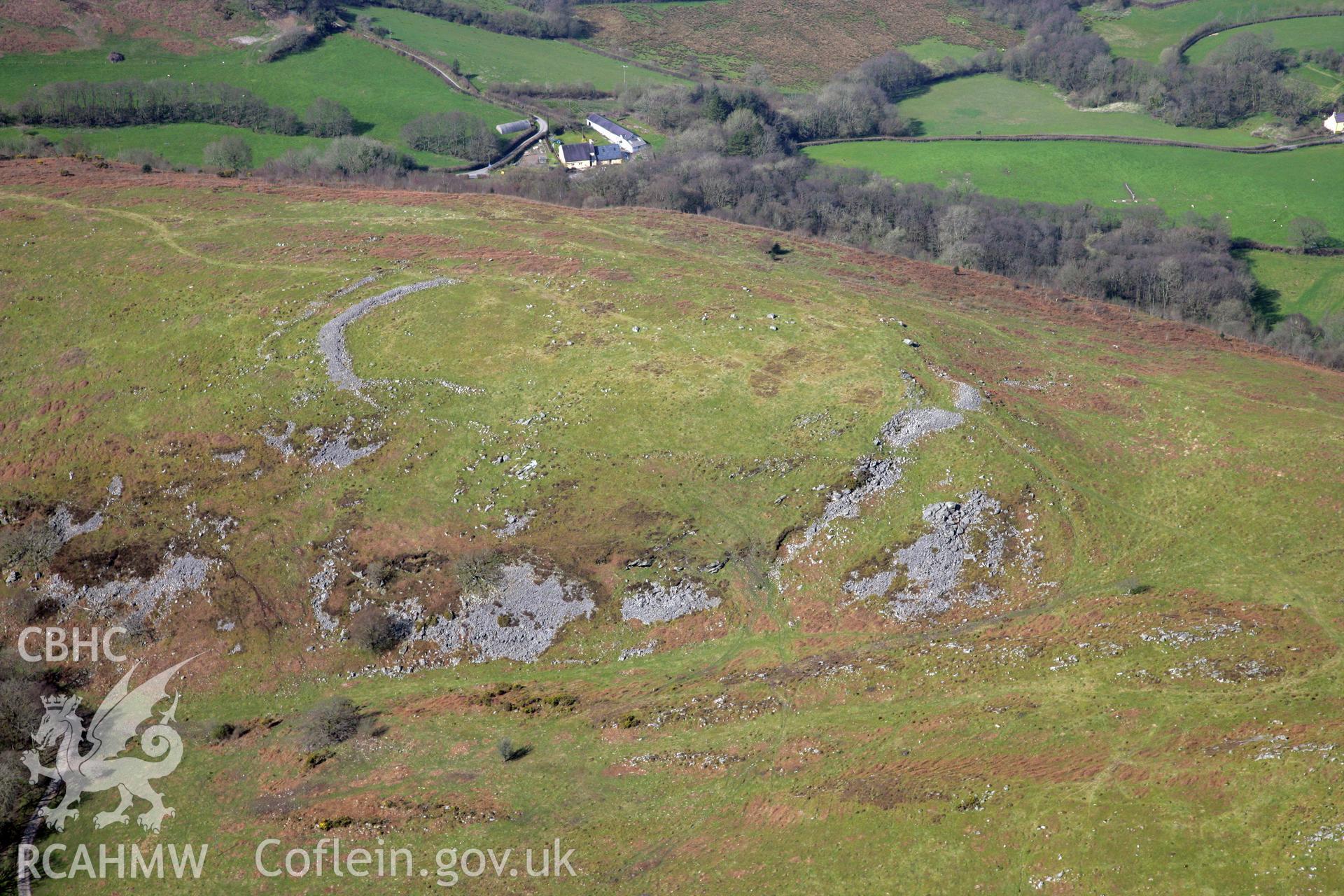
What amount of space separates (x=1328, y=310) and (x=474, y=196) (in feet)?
358

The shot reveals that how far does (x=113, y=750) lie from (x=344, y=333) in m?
42.5

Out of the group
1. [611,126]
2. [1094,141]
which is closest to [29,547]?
[611,126]

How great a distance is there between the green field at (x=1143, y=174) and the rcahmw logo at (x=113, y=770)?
133 m

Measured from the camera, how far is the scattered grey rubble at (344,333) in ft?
266

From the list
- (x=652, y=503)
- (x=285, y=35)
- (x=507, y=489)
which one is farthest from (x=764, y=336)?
(x=285, y=35)

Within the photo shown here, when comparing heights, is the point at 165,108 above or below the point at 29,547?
above

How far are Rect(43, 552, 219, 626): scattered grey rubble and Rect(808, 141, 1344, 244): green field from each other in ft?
411

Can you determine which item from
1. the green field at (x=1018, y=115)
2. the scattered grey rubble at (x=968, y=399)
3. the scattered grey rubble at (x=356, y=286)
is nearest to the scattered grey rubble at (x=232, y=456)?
the scattered grey rubble at (x=356, y=286)

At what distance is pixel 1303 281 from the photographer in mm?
117188

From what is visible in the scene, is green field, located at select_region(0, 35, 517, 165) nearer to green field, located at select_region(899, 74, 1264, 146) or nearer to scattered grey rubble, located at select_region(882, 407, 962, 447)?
green field, located at select_region(899, 74, 1264, 146)

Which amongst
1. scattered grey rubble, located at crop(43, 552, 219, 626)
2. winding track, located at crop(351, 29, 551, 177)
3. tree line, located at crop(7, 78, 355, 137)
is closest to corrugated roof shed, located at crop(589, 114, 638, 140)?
winding track, located at crop(351, 29, 551, 177)

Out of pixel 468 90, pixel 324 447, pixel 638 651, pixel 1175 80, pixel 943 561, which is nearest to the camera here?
pixel 638 651

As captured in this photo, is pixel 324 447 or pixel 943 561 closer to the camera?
pixel 943 561

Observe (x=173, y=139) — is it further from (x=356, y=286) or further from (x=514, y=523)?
(x=514, y=523)
